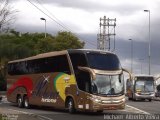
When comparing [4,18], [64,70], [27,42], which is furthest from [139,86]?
[27,42]

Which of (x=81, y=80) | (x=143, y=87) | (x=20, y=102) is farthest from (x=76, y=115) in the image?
(x=143, y=87)

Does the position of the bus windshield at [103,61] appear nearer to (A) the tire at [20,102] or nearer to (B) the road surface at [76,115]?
(B) the road surface at [76,115]

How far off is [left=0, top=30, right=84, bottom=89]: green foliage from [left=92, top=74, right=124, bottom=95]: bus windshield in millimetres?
34128

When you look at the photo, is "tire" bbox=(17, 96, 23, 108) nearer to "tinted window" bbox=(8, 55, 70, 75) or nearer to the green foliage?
"tinted window" bbox=(8, 55, 70, 75)

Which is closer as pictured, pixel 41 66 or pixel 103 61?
pixel 103 61

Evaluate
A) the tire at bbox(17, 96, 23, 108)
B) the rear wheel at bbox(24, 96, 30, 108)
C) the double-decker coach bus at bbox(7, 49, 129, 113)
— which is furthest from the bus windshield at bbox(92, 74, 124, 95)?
the tire at bbox(17, 96, 23, 108)

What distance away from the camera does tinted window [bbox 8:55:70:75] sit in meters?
28.7

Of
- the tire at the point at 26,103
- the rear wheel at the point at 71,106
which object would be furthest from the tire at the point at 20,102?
the rear wheel at the point at 71,106

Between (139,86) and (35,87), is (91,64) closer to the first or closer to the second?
(35,87)

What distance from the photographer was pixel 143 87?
49125 millimetres

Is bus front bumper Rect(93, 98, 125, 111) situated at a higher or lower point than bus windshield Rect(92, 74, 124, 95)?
lower

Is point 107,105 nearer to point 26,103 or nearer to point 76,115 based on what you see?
point 76,115

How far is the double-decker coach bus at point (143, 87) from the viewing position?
161ft

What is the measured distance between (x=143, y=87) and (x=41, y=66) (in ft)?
63.4
